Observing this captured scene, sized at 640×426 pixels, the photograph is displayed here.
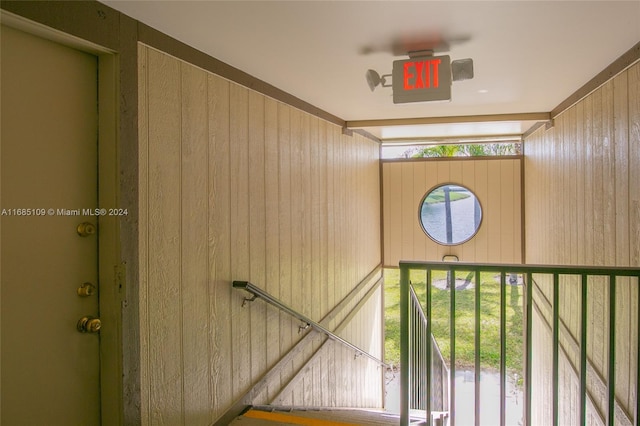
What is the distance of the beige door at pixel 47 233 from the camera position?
1.33m

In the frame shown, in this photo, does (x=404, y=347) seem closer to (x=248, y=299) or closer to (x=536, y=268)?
(x=536, y=268)

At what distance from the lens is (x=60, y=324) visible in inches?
58.8

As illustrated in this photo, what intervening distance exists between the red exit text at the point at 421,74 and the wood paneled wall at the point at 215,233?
1040 millimetres

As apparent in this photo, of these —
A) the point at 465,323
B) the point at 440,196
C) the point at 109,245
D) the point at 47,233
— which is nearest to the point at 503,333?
the point at 109,245

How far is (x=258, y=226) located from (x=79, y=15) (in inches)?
60.6

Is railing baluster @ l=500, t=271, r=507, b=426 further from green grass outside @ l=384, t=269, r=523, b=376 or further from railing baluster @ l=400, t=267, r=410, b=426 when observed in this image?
green grass outside @ l=384, t=269, r=523, b=376

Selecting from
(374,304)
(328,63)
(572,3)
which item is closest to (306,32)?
(328,63)

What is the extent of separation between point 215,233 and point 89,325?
81cm

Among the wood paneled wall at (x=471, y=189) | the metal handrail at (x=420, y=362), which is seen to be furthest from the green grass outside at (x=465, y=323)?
the metal handrail at (x=420, y=362)

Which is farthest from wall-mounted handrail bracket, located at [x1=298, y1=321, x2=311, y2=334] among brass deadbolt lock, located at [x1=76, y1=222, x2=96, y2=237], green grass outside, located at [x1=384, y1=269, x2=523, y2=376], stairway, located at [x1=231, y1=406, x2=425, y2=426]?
green grass outside, located at [x1=384, y1=269, x2=523, y2=376]

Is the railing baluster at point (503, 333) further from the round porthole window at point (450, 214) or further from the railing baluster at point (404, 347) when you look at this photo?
the round porthole window at point (450, 214)

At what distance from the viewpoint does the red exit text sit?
6.63ft

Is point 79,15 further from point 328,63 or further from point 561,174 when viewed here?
point 561,174

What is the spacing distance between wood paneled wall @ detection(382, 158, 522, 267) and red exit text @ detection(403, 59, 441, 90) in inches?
176
